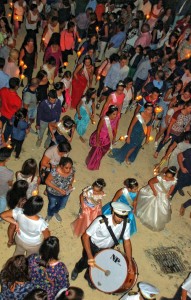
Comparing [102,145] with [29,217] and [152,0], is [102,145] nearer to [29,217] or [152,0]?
[29,217]

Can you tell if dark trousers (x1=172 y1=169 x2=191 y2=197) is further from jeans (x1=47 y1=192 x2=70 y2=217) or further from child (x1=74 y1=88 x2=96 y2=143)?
jeans (x1=47 y1=192 x2=70 y2=217)

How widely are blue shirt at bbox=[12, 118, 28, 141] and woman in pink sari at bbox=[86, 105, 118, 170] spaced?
1522 mm

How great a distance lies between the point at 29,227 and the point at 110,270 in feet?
4.00

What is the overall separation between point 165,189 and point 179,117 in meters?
2.10

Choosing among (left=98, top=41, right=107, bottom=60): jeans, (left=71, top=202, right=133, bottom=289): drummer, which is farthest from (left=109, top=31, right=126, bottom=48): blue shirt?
(left=71, top=202, right=133, bottom=289): drummer

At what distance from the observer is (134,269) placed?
15.3 ft

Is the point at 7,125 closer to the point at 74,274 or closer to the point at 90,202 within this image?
the point at 90,202

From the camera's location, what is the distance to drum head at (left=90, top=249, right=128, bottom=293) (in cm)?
452

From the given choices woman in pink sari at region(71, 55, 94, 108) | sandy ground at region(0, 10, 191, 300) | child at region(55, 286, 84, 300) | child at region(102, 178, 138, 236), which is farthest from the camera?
woman in pink sari at region(71, 55, 94, 108)

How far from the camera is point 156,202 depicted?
659 centimetres

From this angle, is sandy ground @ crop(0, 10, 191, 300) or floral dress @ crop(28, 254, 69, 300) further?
sandy ground @ crop(0, 10, 191, 300)

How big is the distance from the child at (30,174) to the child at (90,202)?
2.67ft

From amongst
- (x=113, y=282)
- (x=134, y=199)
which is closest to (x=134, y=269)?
(x=113, y=282)

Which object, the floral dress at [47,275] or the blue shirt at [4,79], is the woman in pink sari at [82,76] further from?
the floral dress at [47,275]
